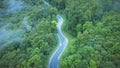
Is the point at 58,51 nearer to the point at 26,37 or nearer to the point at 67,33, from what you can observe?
the point at 26,37

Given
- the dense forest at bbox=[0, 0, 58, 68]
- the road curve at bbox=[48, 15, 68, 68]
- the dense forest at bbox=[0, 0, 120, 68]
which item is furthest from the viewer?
the road curve at bbox=[48, 15, 68, 68]

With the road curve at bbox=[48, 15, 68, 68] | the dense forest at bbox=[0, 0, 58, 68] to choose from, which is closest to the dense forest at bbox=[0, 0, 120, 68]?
the dense forest at bbox=[0, 0, 58, 68]

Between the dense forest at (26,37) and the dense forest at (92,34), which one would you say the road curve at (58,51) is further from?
the dense forest at (92,34)

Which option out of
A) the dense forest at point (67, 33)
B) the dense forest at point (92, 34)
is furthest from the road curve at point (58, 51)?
the dense forest at point (92, 34)

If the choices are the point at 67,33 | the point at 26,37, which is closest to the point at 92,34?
the point at 67,33

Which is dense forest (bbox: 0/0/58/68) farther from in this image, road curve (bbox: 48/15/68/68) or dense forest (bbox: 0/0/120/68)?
road curve (bbox: 48/15/68/68)

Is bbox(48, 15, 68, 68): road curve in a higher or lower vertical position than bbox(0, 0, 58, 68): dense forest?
lower

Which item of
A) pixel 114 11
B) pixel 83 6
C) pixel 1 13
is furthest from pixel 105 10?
pixel 1 13

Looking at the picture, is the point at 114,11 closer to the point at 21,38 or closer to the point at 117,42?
the point at 117,42

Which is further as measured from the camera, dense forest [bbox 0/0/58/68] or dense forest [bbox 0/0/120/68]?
dense forest [bbox 0/0/120/68]
